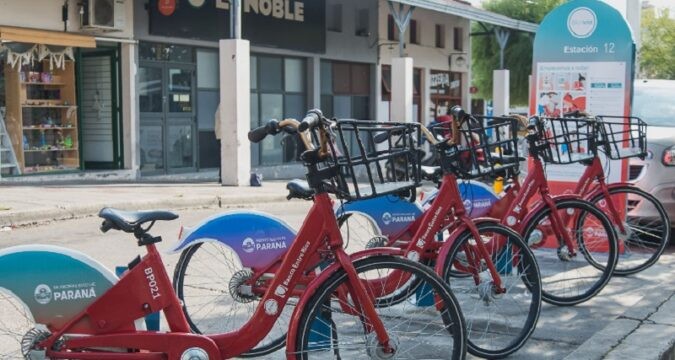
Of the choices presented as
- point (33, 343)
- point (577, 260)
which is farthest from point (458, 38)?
point (33, 343)

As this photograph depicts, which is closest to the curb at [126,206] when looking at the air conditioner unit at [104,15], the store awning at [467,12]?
the air conditioner unit at [104,15]

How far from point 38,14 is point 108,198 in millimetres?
4442

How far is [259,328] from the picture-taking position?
12.4 feet

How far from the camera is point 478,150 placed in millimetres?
5230

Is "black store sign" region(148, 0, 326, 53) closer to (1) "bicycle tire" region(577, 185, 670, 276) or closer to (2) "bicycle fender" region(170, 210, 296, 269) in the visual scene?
(1) "bicycle tire" region(577, 185, 670, 276)

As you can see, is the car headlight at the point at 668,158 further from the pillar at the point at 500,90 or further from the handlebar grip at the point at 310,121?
the pillar at the point at 500,90

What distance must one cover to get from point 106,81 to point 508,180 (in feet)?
39.2

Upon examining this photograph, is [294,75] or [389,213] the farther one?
[294,75]

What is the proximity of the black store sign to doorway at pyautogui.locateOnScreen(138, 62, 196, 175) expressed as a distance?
0.85 m

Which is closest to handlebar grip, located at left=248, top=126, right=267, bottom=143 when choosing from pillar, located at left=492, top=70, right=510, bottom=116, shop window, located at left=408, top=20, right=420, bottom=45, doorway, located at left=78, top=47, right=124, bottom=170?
doorway, located at left=78, top=47, right=124, bottom=170

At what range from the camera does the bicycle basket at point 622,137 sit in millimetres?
6781

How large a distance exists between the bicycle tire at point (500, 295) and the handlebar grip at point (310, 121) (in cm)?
135

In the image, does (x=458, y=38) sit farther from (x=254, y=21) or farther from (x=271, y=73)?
(x=254, y=21)

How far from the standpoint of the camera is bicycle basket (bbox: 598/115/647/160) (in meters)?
6.78
